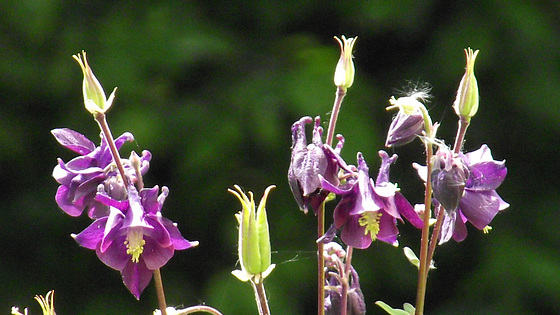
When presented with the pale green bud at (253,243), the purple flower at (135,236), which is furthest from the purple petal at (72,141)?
the pale green bud at (253,243)

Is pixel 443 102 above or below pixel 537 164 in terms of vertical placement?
above

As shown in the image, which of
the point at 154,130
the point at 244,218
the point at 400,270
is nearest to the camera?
the point at 244,218

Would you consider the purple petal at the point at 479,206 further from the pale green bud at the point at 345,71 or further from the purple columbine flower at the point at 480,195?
the pale green bud at the point at 345,71

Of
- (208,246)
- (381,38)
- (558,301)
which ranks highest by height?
(381,38)

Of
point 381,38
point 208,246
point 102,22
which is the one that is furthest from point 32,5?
point 381,38

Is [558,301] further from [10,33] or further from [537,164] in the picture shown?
[10,33]

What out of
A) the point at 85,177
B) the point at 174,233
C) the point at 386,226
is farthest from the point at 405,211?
the point at 85,177

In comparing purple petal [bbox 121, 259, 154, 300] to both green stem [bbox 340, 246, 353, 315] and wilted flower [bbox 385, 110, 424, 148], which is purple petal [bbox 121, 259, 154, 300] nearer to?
green stem [bbox 340, 246, 353, 315]

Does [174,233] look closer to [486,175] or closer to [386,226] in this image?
[386,226]
